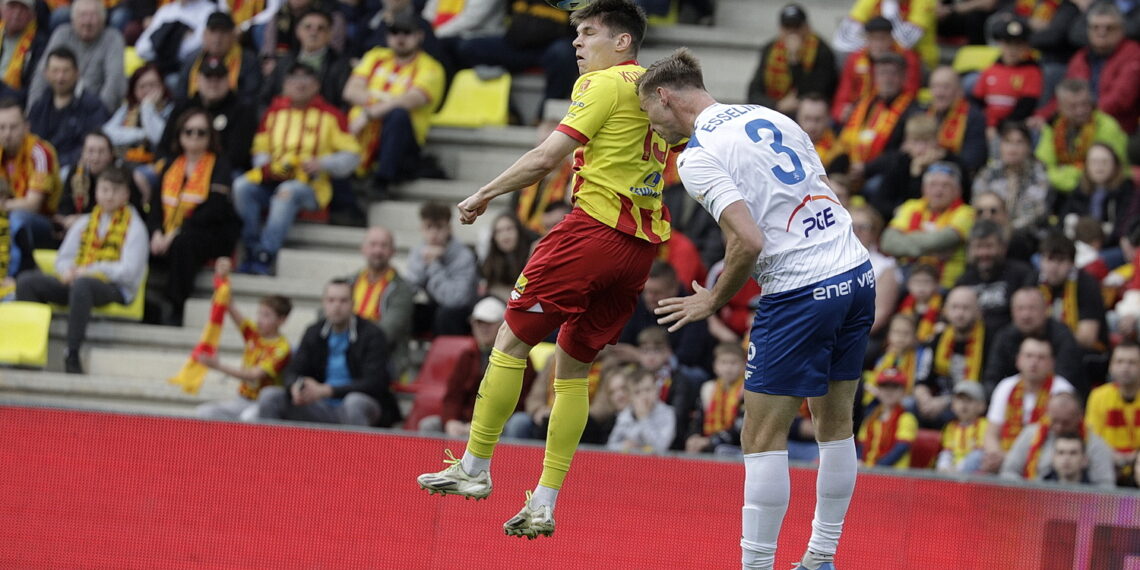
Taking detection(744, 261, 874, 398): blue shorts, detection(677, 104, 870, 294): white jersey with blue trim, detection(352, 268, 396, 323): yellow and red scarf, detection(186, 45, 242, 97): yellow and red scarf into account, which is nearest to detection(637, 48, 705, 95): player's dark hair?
detection(677, 104, 870, 294): white jersey with blue trim

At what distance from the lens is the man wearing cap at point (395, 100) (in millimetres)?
12711

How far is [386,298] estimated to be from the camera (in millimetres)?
11148

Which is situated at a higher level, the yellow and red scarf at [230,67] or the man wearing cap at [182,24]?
the man wearing cap at [182,24]

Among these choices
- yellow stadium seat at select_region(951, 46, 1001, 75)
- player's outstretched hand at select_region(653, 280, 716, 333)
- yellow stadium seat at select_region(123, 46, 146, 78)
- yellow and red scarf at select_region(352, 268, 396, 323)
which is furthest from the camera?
Answer: yellow stadium seat at select_region(123, 46, 146, 78)

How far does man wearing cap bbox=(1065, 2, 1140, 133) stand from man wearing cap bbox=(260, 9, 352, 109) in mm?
5490

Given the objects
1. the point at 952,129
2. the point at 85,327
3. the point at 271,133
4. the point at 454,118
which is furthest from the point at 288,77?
the point at 952,129

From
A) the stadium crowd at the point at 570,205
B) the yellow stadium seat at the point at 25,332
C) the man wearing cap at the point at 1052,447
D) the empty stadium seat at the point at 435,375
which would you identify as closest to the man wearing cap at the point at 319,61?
the stadium crowd at the point at 570,205

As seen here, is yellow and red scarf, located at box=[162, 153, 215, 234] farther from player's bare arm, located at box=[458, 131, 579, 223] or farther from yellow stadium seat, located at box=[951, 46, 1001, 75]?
player's bare arm, located at box=[458, 131, 579, 223]

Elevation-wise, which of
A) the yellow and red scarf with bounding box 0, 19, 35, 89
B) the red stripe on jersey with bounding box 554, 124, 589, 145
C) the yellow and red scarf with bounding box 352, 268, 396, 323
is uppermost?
the yellow and red scarf with bounding box 0, 19, 35, 89

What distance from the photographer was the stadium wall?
7.16m

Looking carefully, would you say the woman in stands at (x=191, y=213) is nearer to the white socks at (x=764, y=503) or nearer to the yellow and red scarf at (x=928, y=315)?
the yellow and red scarf at (x=928, y=315)

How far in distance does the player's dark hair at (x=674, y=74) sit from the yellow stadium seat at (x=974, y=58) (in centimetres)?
669

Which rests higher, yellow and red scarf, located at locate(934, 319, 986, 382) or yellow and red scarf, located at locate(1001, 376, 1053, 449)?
yellow and red scarf, located at locate(934, 319, 986, 382)

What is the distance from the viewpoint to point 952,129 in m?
11.5
